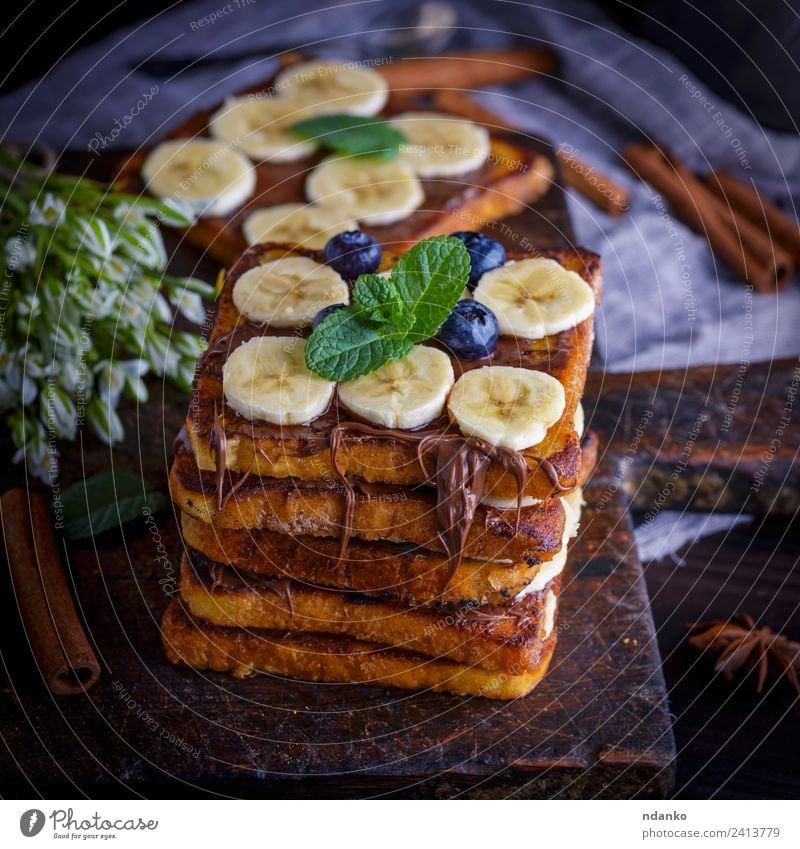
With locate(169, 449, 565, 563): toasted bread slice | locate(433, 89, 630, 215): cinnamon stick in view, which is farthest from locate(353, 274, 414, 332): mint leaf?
locate(433, 89, 630, 215): cinnamon stick

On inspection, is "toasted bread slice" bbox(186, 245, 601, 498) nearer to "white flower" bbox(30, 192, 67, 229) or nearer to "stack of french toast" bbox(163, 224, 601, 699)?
"stack of french toast" bbox(163, 224, 601, 699)

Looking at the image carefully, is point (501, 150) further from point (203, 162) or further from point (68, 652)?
point (68, 652)

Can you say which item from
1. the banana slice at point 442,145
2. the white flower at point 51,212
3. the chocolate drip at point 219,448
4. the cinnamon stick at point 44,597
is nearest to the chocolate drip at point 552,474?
the chocolate drip at point 219,448

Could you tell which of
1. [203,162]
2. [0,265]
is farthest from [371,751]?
[203,162]

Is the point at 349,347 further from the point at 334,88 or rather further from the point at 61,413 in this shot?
the point at 334,88

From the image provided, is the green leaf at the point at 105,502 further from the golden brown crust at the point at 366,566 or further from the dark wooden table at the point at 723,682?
the dark wooden table at the point at 723,682
